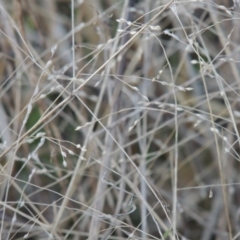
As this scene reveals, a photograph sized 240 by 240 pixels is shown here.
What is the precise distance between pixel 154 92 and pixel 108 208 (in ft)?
1.14

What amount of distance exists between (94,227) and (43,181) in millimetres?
495

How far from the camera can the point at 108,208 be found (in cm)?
126

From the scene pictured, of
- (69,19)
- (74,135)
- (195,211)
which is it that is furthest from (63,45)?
(195,211)

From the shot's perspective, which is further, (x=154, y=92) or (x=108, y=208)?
(x=154, y=92)

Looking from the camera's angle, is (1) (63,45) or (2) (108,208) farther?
(1) (63,45)

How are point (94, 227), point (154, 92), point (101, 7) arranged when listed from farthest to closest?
point (101, 7) → point (154, 92) → point (94, 227)

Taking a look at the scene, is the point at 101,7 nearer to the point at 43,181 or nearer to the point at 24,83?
the point at 24,83

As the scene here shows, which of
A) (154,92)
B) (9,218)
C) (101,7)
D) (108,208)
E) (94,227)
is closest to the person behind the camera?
(94,227)

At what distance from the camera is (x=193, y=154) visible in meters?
1.28

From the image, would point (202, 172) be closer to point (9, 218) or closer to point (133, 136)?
point (133, 136)

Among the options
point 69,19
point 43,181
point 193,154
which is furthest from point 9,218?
point 69,19

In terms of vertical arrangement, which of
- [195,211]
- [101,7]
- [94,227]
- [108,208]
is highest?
[101,7]

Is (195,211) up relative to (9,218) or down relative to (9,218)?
down

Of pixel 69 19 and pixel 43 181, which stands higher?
pixel 69 19
